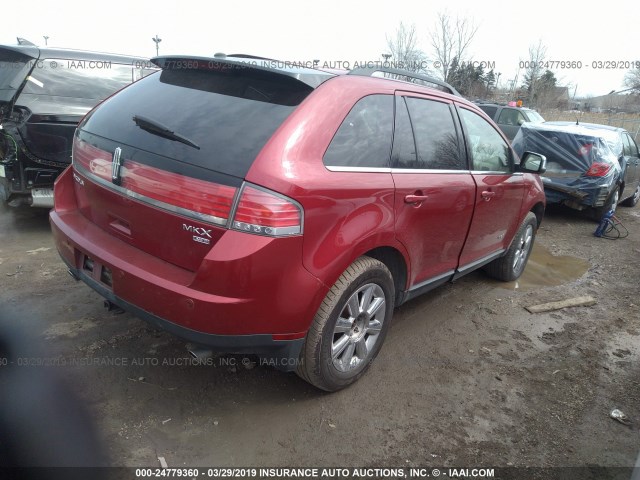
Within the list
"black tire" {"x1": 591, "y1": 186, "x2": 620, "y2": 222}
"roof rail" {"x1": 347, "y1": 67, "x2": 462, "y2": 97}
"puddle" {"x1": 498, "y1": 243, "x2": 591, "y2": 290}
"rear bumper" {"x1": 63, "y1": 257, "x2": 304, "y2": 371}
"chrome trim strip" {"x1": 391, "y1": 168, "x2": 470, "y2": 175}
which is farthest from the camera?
"black tire" {"x1": 591, "y1": 186, "x2": 620, "y2": 222}

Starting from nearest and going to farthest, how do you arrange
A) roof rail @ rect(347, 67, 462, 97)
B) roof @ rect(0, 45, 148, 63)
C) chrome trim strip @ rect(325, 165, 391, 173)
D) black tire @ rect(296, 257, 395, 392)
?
chrome trim strip @ rect(325, 165, 391, 173) → black tire @ rect(296, 257, 395, 392) → roof rail @ rect(347, 67, 462, 97) → roof @ rect(0, 45, 148, 63)

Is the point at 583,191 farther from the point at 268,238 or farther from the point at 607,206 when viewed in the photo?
the point at 268,238

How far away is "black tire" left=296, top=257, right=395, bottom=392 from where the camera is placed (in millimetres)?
2408

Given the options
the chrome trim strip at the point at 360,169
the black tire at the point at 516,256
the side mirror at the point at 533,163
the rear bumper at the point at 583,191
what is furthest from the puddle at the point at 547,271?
the chrome trim strip at the point at 360,169

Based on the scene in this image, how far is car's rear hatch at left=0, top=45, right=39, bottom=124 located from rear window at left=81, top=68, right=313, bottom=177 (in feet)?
8.97

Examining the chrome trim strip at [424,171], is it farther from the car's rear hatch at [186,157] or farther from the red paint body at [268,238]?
the car's rear hatch at [186,157]

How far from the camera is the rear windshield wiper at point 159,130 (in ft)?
7.29

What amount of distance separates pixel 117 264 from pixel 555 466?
2.43m

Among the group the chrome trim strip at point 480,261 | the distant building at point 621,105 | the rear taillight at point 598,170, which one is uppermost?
the distant building at point 621,105

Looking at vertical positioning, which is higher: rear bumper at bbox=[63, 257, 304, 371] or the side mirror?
the side mirror

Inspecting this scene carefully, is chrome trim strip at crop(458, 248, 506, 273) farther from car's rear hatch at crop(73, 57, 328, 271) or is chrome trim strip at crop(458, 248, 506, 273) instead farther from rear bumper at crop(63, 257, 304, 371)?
car's rear hatch at crop(73, 57, 328, 271)

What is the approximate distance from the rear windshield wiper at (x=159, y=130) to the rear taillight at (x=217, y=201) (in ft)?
0.58

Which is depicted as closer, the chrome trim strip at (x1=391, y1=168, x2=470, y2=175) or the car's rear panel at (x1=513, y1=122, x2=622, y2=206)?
the chrome trim strip at (x1=391, y1=168, x2=470, y2=175)

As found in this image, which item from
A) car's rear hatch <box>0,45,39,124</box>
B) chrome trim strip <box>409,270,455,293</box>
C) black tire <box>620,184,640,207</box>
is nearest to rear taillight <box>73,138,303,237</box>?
chrome trim strip <box>409,270,455,293</box>
